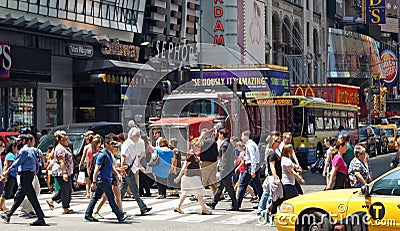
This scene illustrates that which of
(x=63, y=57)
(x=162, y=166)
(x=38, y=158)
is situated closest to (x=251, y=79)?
(x=63, y=57)

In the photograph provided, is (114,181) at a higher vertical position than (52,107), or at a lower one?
lower

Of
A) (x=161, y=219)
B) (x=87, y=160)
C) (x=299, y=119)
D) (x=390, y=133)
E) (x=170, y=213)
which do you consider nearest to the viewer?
(x=161, y=219)

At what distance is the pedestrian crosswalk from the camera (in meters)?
15.4

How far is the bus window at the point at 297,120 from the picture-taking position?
30548mm

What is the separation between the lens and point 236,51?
5009 centimetres

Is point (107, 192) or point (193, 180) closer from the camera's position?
point (107, 192)

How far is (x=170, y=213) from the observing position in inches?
653

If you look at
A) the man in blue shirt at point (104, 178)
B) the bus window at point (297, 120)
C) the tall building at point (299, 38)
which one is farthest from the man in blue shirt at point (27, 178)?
the tall building at point (299, 38)

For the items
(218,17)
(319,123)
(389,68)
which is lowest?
(319,123)

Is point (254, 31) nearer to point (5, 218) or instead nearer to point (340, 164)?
point (340, 164)

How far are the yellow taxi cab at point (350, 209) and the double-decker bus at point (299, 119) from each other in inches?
571

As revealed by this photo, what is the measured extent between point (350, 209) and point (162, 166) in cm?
928

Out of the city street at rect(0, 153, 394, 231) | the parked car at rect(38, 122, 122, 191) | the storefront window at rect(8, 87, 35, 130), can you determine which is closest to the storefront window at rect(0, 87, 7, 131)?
the storefront window at rect(8, 87, 35, 130)

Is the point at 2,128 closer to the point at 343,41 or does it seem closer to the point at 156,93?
the point at 156,93
